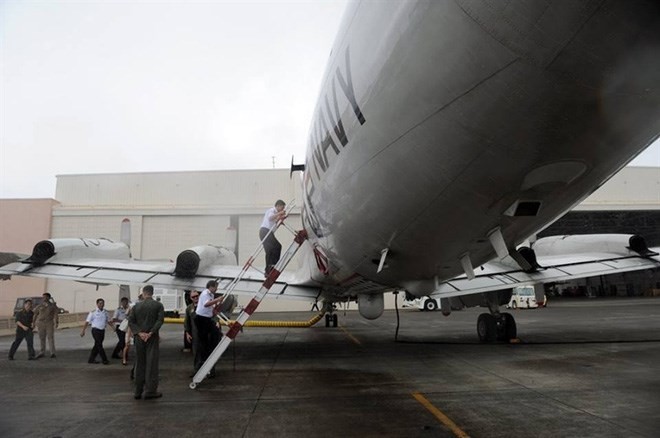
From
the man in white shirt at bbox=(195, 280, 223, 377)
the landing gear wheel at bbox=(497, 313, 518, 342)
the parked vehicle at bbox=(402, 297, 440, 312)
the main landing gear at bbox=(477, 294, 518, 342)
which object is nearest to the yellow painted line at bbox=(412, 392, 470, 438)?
the man in white shirt at bbox=(195, 280, 223, 377)

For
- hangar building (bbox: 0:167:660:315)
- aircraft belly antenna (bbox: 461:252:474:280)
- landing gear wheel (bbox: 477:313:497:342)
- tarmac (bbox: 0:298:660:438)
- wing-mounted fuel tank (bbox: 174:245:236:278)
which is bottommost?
tarmac (bbox: 0:298:660:438)

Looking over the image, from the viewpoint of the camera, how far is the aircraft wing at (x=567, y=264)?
10.8m

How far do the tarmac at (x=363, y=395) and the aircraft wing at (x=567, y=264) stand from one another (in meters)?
1.56

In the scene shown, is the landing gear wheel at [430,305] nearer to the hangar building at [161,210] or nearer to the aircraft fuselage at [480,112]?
the hangar building at [161,210]

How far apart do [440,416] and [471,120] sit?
3532 mm

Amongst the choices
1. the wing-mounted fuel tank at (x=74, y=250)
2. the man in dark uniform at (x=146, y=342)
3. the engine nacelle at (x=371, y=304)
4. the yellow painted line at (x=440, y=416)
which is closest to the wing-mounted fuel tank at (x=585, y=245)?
the engine nacelle at (x=371, y=304)

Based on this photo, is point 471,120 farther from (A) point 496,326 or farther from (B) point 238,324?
(A) point 496,326

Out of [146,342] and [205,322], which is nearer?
[146,342]

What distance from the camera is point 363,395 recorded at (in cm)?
613

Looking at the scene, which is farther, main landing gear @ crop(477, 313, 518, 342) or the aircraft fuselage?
main landing gear @ crop(477, 313, 518, 342)

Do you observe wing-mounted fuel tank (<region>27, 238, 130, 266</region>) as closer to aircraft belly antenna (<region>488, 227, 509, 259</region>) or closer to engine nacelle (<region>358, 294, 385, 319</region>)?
engine nacelle (<region>358, 294, 385, 319</region>)

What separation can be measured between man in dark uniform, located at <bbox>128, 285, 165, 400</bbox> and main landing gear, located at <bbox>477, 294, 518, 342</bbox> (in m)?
8.54

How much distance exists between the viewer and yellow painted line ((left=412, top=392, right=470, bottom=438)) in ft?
14.2

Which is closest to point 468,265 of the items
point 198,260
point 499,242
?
point 499,242
